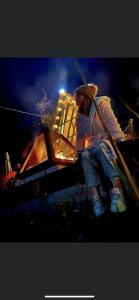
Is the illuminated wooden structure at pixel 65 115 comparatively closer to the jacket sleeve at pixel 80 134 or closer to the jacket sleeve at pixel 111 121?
the jacket sleeve at pixel 80 134

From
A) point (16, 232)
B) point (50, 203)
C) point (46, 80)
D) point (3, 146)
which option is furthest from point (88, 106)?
point (3, 146)

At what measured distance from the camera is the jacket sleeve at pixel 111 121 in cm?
269

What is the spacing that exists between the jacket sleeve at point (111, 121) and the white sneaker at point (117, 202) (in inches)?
20.0

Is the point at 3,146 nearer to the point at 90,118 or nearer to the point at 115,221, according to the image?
the point at 90,118

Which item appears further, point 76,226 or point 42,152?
point 42,152

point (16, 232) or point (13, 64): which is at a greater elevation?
point (13, 64)

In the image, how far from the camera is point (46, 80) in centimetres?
377

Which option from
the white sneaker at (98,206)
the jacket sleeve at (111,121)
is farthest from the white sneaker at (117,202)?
the jacket sleeve at (111,121)

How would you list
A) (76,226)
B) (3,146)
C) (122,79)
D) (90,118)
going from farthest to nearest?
(3,146) < (122,79) < (90,118) < (76,226)

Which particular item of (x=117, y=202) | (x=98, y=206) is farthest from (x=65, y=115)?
(x=117, y=202)

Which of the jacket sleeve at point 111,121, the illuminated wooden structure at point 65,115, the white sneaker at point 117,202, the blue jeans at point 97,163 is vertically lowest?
the white sneaker at point 117,202

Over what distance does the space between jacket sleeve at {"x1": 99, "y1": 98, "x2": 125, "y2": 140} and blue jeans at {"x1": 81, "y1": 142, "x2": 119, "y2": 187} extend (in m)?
0.20

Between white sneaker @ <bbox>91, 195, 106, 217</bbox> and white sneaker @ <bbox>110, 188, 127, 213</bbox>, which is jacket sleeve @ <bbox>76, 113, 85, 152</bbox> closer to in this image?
white sneaker @ <bbox>91, 195, 106, 217</bbox>
